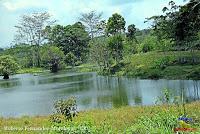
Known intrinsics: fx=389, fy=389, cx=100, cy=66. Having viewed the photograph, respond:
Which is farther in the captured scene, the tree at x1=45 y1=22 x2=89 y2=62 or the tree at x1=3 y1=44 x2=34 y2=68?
the tree at x1=3 y1=44 x2=34 y2=68

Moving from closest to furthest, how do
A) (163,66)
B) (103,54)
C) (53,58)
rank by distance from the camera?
(163,66)
(103,54)
(53,58)

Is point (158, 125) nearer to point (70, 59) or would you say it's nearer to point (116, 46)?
point (116, 46)

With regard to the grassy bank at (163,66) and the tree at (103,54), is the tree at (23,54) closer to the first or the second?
the tree at (103,54)

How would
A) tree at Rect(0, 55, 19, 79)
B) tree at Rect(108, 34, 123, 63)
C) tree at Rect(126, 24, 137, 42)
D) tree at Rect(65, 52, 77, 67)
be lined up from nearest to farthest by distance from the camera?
tree at Rect(108, 34, 123, 63), tree at Rect(126, 24, 137, 42), tree at Rect(0, 55, 19, 79), tree at Rect(65, 52, 77, 67)

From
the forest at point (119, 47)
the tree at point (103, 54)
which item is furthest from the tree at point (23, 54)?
the tree at point (103, 54)

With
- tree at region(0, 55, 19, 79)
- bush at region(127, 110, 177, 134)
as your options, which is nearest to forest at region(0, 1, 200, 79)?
tree at region(0, 55, 19, 79)

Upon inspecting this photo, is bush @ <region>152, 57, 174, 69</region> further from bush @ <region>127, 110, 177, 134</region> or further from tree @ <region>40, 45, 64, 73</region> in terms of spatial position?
bush @ <region>127, 110, 177, 134</region>

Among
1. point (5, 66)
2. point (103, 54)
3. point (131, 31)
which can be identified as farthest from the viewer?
point (5, 66)

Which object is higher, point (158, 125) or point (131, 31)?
point (131, 31)

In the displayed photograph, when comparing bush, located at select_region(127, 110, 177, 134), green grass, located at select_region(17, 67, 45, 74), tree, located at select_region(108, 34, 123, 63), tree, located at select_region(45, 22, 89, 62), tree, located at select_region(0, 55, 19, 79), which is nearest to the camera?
bush, located at select_region(127, 110, 177, 134)

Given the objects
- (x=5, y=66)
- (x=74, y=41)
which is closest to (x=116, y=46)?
(x=5, y=66)

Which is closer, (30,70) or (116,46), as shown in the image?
(116,46)

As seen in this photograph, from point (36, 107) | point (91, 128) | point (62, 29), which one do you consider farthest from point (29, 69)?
point (91, 128)

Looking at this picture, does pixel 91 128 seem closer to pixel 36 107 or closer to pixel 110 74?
pixel 36 107
